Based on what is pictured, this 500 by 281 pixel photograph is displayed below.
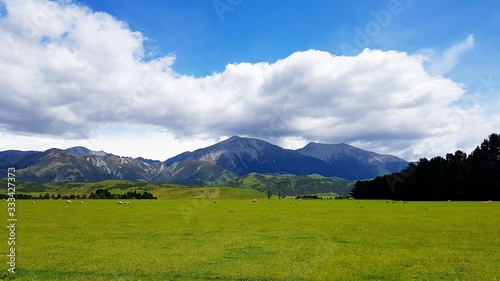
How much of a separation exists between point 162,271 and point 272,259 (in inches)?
270

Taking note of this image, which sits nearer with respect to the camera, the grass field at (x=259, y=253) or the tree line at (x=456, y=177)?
the grass field at (x=259, y=253)

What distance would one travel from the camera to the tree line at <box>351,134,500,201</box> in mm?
120875

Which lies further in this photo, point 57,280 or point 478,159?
point 478,159

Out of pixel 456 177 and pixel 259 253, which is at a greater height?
pixel 456 177

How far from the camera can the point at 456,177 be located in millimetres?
128875

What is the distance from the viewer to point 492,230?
3416 centimetres

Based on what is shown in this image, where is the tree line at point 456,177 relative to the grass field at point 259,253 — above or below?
above

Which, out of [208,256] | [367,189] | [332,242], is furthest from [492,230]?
[367,189]

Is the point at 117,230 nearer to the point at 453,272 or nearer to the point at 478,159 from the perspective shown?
the point at 453,272

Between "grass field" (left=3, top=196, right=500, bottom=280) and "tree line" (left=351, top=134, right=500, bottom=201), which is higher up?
"tree line" (left=351, top=134, right=500, bottom=201)

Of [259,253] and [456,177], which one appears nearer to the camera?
[259,253]

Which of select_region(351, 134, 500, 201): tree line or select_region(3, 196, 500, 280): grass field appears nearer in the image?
select_region(3, 196, 500, 280): grass field

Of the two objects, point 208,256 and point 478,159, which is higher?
point 478,159

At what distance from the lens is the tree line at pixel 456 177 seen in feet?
397
